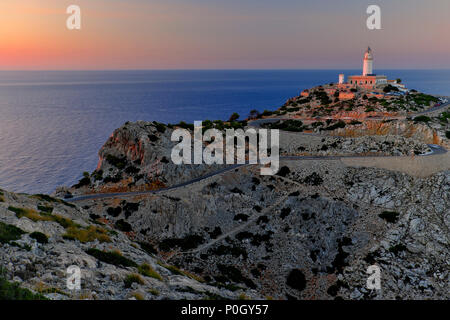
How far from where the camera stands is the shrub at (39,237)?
53.6ft

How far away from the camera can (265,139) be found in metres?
58.9

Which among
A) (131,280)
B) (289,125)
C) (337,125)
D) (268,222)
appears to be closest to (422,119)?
(337,125)

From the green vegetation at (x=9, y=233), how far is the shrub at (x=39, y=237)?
601mm

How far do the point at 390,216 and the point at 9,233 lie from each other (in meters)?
40.2

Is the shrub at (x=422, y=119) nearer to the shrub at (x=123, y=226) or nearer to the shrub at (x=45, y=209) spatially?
the shrub at (x=123, y=226)

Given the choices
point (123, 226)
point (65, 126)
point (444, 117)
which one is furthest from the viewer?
point (65, 126)

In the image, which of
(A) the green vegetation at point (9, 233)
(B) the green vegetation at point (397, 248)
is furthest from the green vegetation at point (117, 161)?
(B) the green vegetation at point (397, 248)

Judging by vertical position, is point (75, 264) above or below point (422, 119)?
below

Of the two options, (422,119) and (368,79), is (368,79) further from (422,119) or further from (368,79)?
(422,119)

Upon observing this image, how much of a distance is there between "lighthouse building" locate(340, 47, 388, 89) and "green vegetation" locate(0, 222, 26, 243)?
301 ft

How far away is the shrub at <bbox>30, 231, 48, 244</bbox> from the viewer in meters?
16.3

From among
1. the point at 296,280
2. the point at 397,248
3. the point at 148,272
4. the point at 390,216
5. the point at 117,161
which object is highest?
the point at 117,161

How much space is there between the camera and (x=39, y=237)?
16.6 m

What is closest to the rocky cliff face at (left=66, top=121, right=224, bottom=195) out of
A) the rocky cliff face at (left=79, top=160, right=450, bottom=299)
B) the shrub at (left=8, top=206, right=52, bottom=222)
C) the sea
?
the rocky cliff face at (left=79, top=160, right=450, bottom=299)
